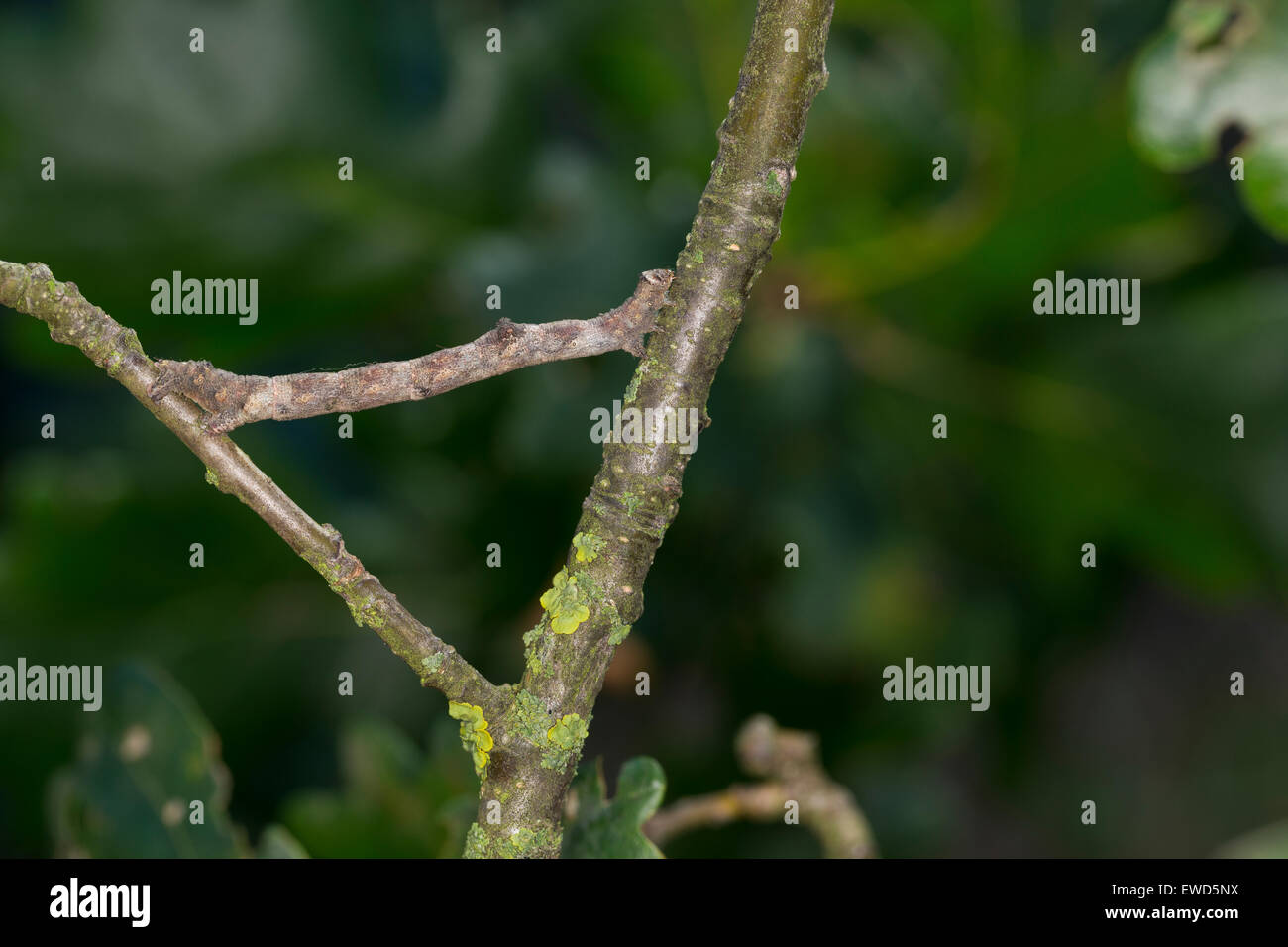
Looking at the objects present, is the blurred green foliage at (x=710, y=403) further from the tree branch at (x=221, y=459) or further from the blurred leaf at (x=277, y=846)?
the tree branch at (x=221, y=459)

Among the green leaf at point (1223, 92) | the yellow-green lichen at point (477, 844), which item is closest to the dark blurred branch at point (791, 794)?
the yellow-green lichen at point (477, 844)

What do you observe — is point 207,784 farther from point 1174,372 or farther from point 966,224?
point 1174,372

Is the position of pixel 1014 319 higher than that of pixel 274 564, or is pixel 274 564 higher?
pixel 1014 319

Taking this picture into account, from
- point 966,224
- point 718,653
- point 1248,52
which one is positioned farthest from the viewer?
point 718,653

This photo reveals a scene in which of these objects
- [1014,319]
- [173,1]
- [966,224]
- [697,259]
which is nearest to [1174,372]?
[1014,319]

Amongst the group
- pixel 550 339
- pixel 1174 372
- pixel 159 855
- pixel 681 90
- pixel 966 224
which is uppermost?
pixel 681 90

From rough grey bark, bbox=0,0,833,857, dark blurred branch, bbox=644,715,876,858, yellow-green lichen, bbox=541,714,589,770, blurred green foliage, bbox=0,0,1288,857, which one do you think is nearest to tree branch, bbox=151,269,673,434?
rough grey bark, bbox=0,0,833,857

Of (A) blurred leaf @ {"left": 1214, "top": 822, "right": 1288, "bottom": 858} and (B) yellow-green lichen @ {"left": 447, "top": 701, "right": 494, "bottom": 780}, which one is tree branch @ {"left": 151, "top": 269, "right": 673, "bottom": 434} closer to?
(B) yellow-green lichen @ {"left": 447, "top": 701, "right": 494, "bottom": 780}
